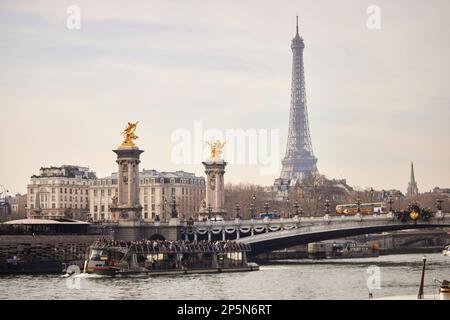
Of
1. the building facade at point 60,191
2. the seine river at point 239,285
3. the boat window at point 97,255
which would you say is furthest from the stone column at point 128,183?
the building facade at point 60,191

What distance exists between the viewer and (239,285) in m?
54.8

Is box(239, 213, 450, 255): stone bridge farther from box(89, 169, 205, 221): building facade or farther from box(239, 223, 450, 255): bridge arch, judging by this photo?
box(89, 169, 205, 221): building facade

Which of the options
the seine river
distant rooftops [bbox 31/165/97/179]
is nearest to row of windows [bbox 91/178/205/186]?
distant rooftops [bbox 31/165/97/179]

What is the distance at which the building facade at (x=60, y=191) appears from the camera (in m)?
144

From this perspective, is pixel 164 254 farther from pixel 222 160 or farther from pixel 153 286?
pixel 222 160

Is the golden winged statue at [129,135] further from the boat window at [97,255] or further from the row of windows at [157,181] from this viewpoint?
the row of windows at [157,181]

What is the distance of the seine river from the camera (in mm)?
47284

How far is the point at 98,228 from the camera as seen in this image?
3349 inches

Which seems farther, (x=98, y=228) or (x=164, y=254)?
(x=98, y=228)

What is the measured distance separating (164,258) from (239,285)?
14.8 meters

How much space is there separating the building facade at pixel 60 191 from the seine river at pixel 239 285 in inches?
3111

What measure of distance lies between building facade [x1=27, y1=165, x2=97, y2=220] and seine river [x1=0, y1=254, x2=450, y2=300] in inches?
3111
